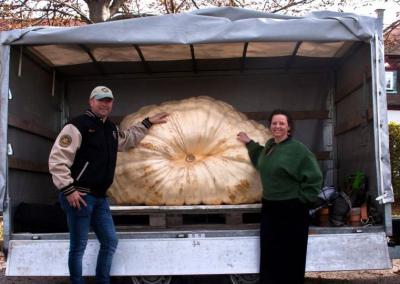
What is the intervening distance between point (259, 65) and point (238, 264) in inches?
112

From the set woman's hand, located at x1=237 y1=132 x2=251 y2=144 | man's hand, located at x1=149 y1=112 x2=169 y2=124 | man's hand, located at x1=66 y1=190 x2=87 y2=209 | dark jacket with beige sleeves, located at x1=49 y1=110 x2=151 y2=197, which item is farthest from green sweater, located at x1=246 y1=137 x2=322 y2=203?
man's hand, located at x1=66 y1=190 x2=87 y2=209

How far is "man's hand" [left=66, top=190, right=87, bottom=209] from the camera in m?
4.19

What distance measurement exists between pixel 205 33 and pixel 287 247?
1.94 m

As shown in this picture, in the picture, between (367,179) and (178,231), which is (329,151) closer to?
(367,179)

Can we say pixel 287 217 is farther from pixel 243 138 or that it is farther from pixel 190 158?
pixel 190 158

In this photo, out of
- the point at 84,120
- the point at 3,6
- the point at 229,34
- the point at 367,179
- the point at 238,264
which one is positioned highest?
the point at 3,6

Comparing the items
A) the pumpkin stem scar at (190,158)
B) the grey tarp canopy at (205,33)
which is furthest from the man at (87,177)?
the pumpkin stem scar at (190,158)

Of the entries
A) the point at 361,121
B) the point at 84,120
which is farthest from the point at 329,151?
the point at 84,120

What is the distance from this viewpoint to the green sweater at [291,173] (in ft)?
14.5

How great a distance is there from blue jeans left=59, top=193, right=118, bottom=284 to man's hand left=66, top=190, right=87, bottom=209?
0.17 feet

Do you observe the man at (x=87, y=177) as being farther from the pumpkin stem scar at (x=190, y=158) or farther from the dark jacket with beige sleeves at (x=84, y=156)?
the pumpkin stem scar at (x=190, y=158)

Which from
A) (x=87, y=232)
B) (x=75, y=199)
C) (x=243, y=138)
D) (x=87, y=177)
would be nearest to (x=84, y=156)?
(x=87, y=177)

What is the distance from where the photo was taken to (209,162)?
509 cm

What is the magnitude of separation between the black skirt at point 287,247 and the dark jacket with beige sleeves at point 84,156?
4.78 feet
